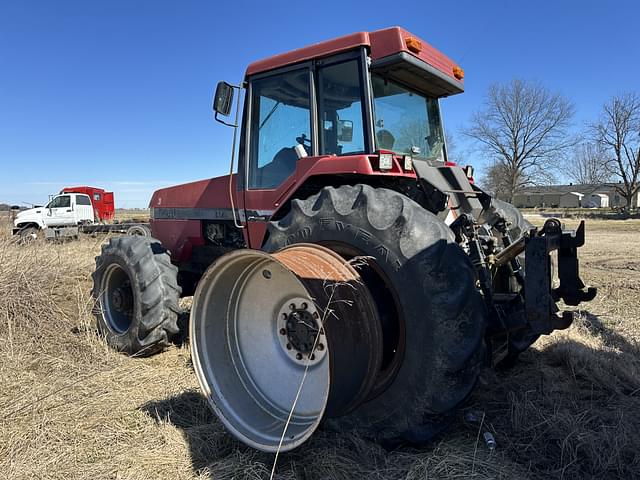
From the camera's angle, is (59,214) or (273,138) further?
(59,214)

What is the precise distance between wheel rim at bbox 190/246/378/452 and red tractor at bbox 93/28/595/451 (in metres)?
0.01

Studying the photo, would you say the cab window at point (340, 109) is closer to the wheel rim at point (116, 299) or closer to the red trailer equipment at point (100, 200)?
the wheel rim at point (116, 299)

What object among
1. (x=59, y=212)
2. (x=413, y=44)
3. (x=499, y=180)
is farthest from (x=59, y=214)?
(x=499, y=180)

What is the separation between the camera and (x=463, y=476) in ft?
8.05

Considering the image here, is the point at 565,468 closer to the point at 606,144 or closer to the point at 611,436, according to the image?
the point at 611,436

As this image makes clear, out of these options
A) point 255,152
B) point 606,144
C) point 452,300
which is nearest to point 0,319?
point 255,152

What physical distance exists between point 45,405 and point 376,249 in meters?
2.61

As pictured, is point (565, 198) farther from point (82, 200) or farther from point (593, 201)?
point (82, 200)

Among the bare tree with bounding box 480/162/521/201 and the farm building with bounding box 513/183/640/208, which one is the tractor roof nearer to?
the bare tree with bounding box 480/162/521/201

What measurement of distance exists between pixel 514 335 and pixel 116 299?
3.74 m

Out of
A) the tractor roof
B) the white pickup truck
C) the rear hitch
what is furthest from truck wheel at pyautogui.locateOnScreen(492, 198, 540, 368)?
the white pickup truck

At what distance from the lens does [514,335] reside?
3523 mm

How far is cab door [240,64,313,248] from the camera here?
4.04m

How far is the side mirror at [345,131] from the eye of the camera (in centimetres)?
381
